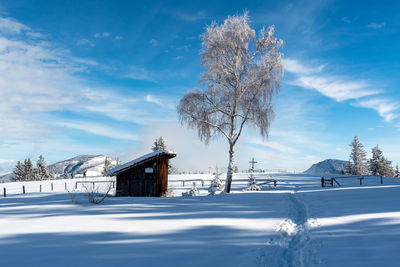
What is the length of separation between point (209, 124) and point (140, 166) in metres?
6.66

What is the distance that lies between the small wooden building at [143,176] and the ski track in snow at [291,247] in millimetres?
13714

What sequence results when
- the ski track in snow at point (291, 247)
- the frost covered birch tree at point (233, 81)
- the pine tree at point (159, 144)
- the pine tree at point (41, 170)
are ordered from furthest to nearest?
the pine tree at point (41, 170), the pine tree at point (159, 144), the frost covered birch tree at point (233, 81), the ski track in snow at point (291, 247)

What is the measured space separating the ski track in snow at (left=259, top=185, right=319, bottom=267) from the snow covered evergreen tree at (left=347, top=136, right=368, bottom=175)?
183 feet

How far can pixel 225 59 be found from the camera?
1989 cm

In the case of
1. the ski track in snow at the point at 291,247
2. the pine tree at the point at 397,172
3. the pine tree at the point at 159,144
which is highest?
the pine tree at the point at 159,144

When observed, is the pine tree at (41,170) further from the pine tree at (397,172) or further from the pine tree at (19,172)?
the pine tree at (397,172)

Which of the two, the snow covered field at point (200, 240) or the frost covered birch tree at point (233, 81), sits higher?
the frost covered birch tree at point (233, 81)

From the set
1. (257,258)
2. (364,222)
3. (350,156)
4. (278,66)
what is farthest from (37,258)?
(350,156)

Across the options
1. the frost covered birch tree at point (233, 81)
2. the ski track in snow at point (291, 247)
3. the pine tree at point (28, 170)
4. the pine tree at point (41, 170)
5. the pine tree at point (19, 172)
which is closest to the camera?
the ski track in snow at point (291, 247)

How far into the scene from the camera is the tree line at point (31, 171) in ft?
193

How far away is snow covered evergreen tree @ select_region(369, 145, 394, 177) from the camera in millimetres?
51594

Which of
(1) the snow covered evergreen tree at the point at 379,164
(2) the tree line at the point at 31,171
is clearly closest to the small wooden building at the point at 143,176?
(2) the tree line at the point at 31,171

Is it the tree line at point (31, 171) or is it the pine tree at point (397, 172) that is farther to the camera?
the pine tree at point (397, 172)

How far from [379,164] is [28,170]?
78.1 m
